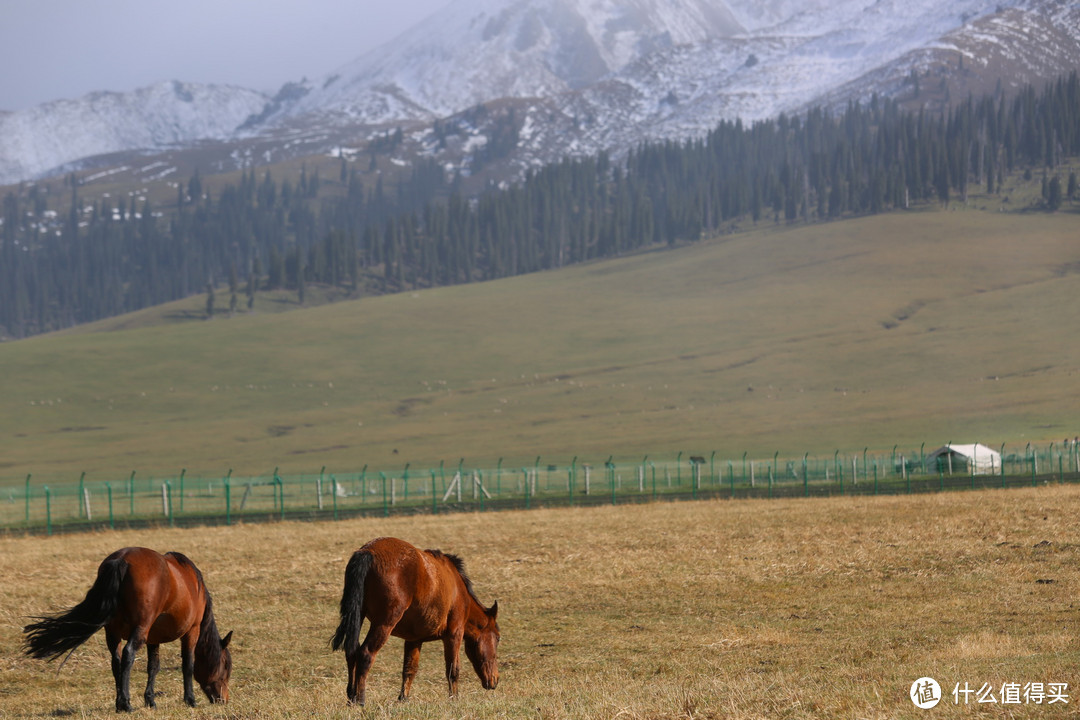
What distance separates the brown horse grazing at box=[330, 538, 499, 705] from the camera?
12.7 meters

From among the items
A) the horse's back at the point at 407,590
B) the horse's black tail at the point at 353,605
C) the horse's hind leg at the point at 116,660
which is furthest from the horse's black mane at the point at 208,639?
the horse's back at the point at 407,590

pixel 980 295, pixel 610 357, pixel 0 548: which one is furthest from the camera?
pixel 980 295

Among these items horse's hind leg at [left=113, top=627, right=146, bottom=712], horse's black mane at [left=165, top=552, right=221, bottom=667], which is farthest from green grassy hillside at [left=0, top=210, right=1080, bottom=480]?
horse's hind leg at [left=113, top=627, right=146, bottom=712]

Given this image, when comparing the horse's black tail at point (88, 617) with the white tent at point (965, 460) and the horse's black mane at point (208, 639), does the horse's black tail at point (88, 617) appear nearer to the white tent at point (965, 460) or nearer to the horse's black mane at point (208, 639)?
the horse's black mane at point (208, 639)

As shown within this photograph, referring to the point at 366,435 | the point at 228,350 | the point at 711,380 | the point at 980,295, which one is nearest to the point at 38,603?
the point at 366,435

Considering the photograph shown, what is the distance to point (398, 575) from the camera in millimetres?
13047

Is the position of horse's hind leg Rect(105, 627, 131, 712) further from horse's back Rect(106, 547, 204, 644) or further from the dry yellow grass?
the dry yellow grass

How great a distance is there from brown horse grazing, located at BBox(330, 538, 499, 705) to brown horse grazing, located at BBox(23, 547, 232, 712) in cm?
201

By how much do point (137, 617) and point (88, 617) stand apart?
20.7 inches

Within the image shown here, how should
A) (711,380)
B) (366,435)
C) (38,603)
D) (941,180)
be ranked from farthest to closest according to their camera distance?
1. (941,180)
2. (711,380)
3. (366,435)
4. (38,603)

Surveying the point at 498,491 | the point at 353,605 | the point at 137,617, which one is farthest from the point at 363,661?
the point at 498,491

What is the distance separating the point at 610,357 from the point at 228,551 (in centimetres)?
9772

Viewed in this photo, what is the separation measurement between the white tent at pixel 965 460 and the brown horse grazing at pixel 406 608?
46.0 metres

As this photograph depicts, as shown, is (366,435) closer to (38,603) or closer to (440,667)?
(38,603)
